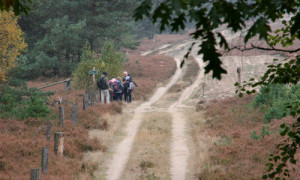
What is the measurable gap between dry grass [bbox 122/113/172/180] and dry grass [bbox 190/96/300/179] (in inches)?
42.9

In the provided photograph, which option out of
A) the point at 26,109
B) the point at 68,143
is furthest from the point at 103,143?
the point at 26,109

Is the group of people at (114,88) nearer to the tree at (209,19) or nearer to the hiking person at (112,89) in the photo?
the hiking person at (112,89)

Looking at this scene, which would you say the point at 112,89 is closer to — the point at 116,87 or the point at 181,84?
the point at 116,87

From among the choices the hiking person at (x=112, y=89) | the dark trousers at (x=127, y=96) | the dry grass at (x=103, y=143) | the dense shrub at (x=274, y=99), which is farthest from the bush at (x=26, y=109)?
the dark trousers at (x=127, y=96)

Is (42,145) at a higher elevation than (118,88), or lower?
lower

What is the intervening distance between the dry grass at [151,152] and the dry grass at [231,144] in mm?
1089

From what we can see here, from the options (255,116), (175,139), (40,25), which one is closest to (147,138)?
(175,139)

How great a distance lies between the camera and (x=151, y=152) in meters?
13.3

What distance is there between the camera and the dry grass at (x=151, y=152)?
435 inches

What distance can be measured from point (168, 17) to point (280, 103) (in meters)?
14.3

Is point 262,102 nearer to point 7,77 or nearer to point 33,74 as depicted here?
point 7,77

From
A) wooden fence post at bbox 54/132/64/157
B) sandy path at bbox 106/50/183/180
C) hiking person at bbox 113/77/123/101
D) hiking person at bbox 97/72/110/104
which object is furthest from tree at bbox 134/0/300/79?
hiking person at bbox 113/77/123/101

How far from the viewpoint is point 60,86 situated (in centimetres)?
3506

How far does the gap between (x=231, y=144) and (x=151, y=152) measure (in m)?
2.99
